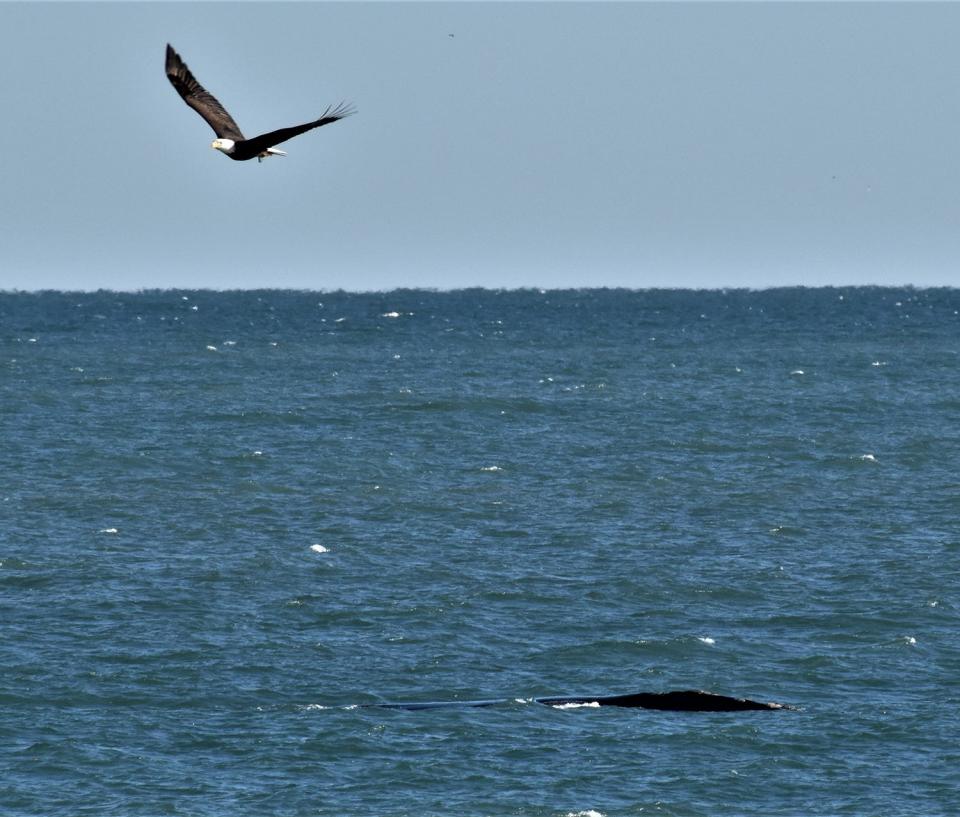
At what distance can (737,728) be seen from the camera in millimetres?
26984

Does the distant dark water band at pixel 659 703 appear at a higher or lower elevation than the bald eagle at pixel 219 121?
lower

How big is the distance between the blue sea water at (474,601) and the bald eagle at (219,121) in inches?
328

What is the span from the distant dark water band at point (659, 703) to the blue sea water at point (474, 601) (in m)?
0.39

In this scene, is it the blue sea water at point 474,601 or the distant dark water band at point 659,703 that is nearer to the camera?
the blue sea water at point 474,601

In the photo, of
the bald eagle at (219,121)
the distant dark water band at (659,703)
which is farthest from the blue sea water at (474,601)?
the bald eagle at (219,121)

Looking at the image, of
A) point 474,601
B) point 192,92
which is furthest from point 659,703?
point 192,92

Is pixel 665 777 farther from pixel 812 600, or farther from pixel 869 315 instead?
pixel 869 315

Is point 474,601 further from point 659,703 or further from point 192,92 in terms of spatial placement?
point 192,92

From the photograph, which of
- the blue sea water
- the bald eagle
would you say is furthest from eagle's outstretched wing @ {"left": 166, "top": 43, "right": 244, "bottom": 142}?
the blue sea water

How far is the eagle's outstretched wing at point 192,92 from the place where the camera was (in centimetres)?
2322

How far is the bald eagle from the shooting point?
69.5 ft

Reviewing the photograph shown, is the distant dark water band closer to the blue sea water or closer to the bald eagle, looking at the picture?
the blue sea water

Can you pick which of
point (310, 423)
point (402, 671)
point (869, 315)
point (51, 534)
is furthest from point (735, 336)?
point (402, 671)

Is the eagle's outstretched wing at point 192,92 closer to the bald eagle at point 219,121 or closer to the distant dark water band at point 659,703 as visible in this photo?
the bald eagle at point 219,121
